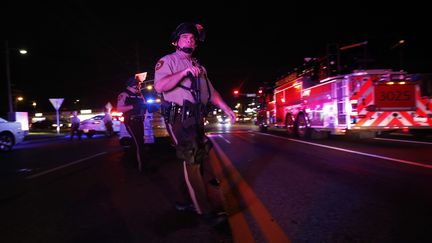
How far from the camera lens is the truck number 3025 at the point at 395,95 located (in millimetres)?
11125

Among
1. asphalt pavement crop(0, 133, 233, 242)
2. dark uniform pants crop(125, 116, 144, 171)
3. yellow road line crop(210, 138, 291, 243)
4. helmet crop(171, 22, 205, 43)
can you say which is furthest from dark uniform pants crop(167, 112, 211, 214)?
dark uniform pants crop(125, 116, 144, 171)

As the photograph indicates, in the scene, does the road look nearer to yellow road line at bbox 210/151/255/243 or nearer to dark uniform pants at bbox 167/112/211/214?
yellow road line at bbox 210/151/255/243

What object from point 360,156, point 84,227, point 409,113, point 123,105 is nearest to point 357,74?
point 409,113

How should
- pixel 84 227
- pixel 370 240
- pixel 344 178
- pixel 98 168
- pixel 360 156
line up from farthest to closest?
1. pixel 360 156
2. pixel 98 168
3. pixel 344 178
4. pixel 84 227
5. pixel 370 240

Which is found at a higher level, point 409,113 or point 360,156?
point 409,113

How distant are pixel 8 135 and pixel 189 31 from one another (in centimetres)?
1226

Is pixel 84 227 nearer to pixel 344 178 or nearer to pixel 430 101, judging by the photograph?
pixel 344 178

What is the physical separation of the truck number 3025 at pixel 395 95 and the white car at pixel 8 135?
12983mm

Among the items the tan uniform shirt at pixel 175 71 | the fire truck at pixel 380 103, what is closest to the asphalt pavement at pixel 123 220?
the tan uniform shirt at pixel 175 71

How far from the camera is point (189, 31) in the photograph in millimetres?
3344

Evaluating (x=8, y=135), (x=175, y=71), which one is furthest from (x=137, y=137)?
(x=8, y=135)

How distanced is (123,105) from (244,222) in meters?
4.16

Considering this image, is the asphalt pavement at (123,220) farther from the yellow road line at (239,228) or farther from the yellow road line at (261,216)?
the yellow road line at (261,216)

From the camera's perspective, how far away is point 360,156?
8.01 m
